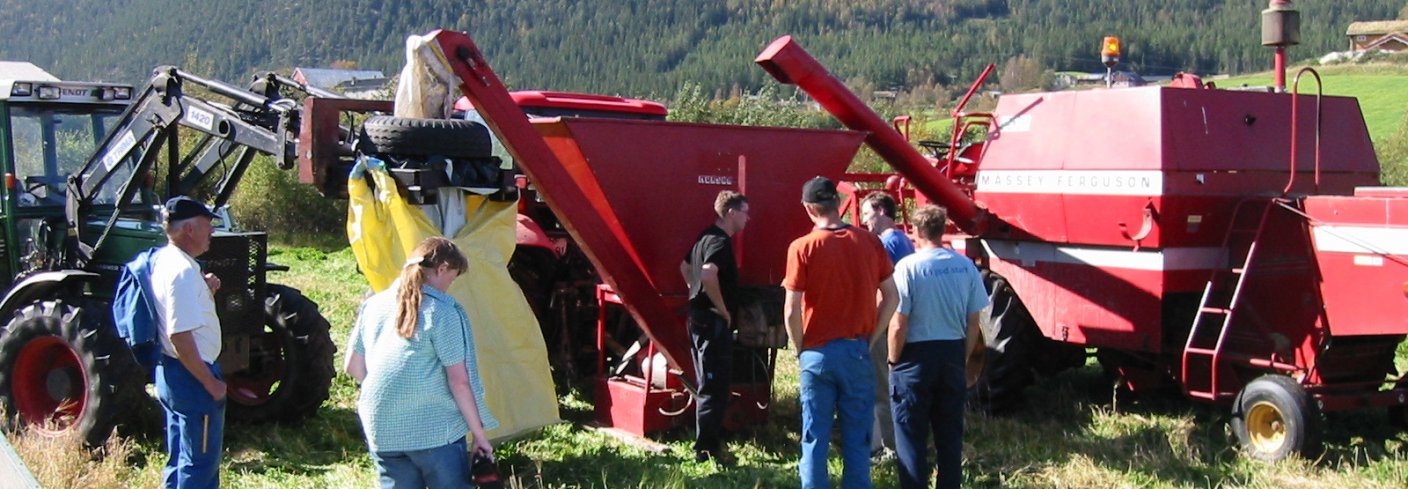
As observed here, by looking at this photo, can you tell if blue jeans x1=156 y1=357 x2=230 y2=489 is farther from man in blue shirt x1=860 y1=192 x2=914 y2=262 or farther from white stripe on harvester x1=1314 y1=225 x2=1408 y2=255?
white stripe on harvester x1=1314 y1=225 x2=1408 y2=255

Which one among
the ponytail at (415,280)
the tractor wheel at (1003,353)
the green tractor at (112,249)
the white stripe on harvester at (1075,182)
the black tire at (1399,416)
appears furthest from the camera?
the tractor wheel at (1003,353)

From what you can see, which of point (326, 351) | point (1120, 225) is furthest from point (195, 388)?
point (1120, 225)

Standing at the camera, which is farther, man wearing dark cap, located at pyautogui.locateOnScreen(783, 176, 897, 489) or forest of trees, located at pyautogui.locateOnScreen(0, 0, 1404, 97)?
forest of trees, located at pyautogui.locateOnScreen(0, 0, 1404, 97)

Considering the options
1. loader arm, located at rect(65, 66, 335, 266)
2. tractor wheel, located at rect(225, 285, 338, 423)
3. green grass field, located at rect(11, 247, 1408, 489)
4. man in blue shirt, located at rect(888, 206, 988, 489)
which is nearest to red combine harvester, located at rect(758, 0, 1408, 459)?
green grass field, located at rect(11, 247, 1408, 489)

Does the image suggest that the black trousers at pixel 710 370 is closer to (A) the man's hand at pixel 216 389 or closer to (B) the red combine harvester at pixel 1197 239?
(B) the red combine harvester at pixel 1197 239

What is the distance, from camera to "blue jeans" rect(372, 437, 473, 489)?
164 inches

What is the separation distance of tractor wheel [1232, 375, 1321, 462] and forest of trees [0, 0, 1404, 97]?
210 feet

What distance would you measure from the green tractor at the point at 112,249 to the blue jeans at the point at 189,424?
1909mm

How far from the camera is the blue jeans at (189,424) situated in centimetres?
510

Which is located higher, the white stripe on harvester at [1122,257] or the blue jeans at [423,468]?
the white stripe on harvester at [1122,257]

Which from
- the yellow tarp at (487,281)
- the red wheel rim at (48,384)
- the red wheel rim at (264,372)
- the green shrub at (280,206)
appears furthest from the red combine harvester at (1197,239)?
the green shrub at (280,206)

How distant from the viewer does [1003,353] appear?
789 centimetres

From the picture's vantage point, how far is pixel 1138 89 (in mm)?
7324

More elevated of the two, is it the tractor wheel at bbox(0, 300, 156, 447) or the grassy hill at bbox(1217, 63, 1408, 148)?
the grassy hill at bbox(1217, 63, 1408, 148)
